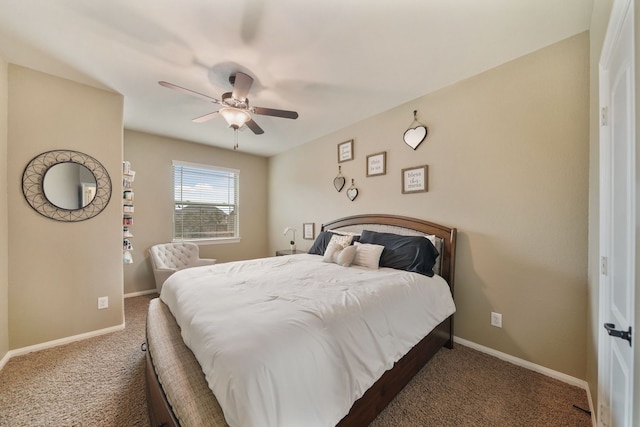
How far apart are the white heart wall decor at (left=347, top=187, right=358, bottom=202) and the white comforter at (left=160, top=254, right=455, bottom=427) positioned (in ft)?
5.04

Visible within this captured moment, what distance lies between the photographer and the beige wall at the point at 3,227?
2.12 metres

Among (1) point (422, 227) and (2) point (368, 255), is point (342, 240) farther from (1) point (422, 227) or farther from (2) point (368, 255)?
(1) point (422, 227)

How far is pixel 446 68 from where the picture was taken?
90.0 inches

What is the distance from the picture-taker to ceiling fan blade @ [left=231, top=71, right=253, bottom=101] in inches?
76.0

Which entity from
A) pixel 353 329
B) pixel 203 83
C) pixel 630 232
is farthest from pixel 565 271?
pixel 203 83

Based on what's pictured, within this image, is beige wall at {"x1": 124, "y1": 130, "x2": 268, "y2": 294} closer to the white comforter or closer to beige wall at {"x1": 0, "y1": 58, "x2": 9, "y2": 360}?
beige wall at {"x1": 0, "y1": 58, "x2": 9, "y2": 360}

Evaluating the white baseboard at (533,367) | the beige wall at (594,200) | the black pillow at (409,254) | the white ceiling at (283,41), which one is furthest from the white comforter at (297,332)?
the white ceiling at (283,41)

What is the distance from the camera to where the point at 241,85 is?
202 centimetres

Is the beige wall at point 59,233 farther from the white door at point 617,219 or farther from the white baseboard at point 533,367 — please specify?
the white door at point 617,219

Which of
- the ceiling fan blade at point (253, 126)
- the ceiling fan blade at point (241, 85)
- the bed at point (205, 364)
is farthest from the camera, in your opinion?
the ceiling fan blade at point (253, 126)

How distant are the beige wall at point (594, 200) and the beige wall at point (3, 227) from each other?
174 inches

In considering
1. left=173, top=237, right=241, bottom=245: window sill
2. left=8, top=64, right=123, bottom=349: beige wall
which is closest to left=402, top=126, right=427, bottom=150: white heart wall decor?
left=8, top=64, right=123, bottom=349: beige wall

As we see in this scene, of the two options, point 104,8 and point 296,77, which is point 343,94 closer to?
point 296,77

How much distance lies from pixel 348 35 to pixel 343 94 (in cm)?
91
